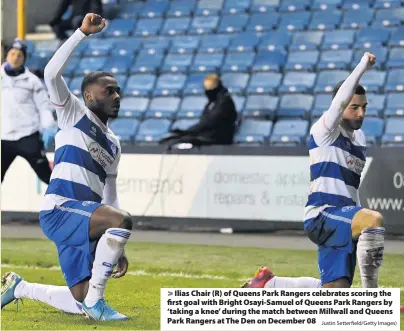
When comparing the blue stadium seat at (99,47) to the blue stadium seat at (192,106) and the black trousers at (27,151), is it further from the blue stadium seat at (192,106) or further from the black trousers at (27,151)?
the black trousers at (27,151)

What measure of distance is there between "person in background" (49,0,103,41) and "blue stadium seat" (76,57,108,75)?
0.80m

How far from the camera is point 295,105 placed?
16875 millimetres

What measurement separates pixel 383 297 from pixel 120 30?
15.2 metres

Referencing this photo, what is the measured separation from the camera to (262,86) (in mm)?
17516

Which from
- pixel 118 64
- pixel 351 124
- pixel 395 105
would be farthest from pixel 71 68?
pixel 351 124

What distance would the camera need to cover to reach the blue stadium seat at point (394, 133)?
1530 centimetres

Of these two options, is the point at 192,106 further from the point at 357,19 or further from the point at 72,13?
the point at 72,13

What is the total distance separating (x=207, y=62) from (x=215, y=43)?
1.80 ft

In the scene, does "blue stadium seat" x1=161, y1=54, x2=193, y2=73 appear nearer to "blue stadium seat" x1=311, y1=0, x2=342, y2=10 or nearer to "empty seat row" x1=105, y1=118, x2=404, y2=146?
"empty seat row" x1=105, y1=118, x2=404, y2=146

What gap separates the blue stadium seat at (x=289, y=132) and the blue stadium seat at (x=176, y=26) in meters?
4.16

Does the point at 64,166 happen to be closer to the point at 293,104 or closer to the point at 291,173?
the point at 291,173

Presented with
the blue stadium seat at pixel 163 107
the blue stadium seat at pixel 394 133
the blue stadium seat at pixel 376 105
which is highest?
the blue stadium seat at pixel 163 107

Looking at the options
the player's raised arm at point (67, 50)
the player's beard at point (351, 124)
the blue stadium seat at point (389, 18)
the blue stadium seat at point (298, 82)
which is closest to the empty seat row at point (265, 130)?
the blue stadium seat at point (298, 82)

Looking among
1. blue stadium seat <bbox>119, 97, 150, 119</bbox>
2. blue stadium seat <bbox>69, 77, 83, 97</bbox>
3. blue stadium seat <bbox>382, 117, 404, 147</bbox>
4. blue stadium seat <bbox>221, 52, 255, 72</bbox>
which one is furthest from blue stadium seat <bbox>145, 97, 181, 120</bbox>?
blue stadium seat <bbox>382, 117, 404, 147</bbox>
